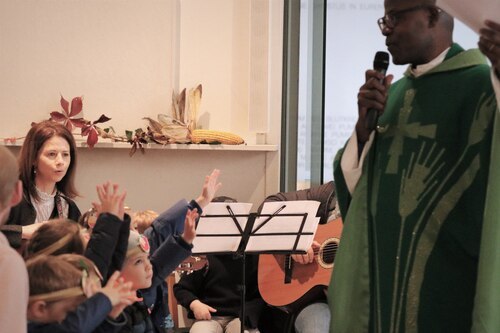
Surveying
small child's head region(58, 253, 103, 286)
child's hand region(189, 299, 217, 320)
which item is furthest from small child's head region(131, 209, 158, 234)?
small child's head region(58, 253, 103, 286)

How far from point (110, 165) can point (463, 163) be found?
3955 mm

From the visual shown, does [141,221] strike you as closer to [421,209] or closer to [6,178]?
[6,178]

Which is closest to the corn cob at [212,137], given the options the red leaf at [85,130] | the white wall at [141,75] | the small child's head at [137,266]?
the white wall at [141,75]

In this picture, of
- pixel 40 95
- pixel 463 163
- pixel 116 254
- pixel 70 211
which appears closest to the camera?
pixel 463 163

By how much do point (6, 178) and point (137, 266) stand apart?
92 centimetres

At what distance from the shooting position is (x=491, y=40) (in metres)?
1.89

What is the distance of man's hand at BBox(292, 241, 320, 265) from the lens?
455 cm

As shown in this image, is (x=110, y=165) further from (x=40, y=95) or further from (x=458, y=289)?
(x=458, y=289)

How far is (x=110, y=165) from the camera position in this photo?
5.77m

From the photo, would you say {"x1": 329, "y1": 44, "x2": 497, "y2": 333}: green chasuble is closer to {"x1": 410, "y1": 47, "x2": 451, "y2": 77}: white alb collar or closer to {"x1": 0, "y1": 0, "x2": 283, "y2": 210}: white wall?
{"x1": 410, "y1": 47, "x2": 451, "y2": 77}: white alb collar

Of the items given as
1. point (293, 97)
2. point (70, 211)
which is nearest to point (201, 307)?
point (70, 211)

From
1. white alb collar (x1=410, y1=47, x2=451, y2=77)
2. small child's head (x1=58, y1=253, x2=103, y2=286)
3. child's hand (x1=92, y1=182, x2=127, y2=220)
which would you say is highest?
white alb collar (x1=410, y1=47, x2=451, y2=77)

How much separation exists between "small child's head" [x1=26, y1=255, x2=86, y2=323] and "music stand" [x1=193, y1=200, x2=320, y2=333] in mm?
1703

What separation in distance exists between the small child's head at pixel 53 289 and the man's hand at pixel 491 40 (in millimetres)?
1320
